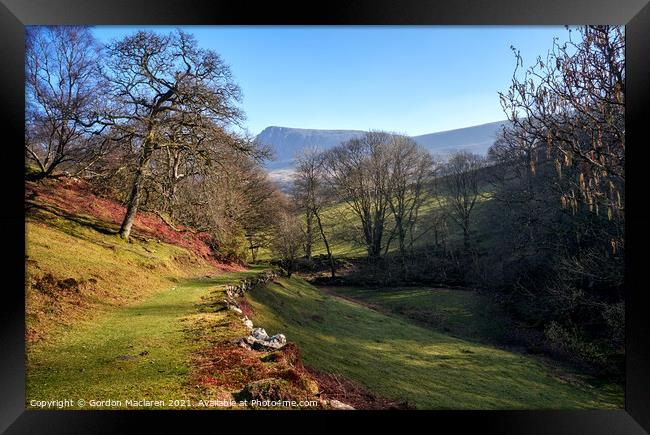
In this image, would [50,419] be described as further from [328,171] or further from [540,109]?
[540,109]

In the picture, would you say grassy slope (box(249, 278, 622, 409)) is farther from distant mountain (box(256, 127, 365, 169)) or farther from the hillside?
distant mountain (box(256, 127, 365, 169))

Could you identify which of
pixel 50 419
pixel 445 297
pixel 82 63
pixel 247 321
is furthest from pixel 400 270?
pixel 82 63

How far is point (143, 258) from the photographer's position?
4527mm

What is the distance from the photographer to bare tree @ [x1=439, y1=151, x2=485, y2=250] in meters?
5.32

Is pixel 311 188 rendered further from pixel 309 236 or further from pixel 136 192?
pixel 136 192

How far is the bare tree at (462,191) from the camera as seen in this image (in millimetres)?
5324

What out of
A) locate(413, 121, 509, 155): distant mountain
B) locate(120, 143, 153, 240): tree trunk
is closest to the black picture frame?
locate(120, 143, 153, 240): tree trunk

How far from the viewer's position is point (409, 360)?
4.75 metres

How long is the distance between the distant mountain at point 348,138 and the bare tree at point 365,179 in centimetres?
22

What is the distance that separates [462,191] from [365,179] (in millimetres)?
1879

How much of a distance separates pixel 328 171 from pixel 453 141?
2173 millimetres

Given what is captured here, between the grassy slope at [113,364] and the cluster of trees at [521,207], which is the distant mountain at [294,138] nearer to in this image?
the cluster of trees at [521,207]

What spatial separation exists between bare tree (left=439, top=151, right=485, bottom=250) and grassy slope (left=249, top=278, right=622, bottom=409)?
194 cm
